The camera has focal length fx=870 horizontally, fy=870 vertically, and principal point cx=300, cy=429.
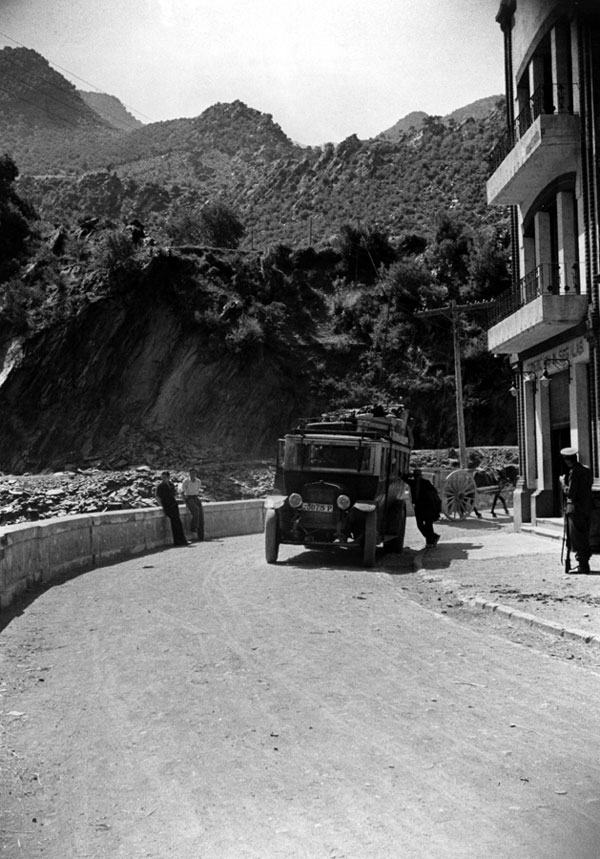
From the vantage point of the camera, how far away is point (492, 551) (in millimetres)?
17562

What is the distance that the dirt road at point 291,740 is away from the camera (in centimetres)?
399

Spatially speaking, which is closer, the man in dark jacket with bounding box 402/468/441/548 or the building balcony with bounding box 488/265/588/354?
the building balcony with bounding box 488/265/588/354

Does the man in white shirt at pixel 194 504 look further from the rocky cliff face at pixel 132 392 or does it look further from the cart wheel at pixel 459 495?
the rocky cliff face at pixel 132 392

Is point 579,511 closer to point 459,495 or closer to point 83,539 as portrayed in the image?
point 83,539

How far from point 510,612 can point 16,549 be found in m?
6.70

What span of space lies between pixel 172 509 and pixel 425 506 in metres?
6.11

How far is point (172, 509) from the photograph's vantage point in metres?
21.0

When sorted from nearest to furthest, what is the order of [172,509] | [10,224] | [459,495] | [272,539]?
[272,539]
[172,509]
[459,495]
[10,224]

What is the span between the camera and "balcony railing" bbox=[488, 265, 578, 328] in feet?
65.4

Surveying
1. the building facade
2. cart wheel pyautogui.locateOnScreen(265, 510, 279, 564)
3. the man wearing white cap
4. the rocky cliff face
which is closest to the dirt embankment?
the rocky cliff face

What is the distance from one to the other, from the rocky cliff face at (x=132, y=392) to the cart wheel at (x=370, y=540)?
3700 centimetres

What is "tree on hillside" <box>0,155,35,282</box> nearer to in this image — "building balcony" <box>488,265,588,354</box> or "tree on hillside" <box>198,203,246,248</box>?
"tree on hillside" <box>198,203,246,248</box>


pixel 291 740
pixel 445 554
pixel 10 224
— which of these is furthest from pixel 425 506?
pixel 10 224

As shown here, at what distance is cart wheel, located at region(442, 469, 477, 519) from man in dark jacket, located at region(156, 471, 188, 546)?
11.0 meters
